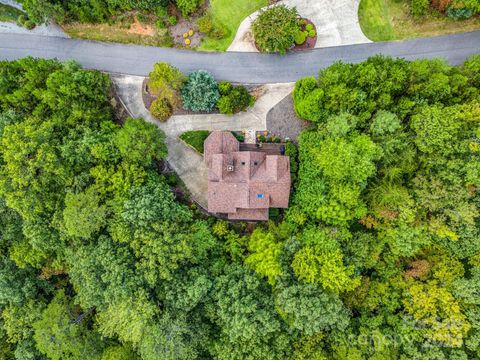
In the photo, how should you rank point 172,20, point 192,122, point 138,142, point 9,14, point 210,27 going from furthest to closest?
point 9,14, point 192,122, point 172,20, point 210,27, point 138,142

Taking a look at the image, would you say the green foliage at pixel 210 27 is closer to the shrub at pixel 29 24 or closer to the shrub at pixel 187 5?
the shrub at pixel 187 5

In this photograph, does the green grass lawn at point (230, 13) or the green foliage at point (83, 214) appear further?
the green grass lawn at point (230, 13)

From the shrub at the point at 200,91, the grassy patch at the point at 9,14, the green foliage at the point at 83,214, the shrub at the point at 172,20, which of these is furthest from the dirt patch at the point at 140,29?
the green foliage at the point at 83,214

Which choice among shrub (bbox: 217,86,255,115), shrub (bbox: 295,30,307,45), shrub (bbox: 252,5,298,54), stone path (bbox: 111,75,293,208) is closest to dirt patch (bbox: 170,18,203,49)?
stone path (bbox: 111,75,293,208)

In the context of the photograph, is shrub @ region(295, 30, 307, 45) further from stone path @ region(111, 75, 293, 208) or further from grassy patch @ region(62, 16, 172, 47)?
grassy patch @ region(62, 16, 172, 47)

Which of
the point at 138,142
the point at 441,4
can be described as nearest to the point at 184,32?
the point at 138,142

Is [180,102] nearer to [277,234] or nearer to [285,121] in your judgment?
[285,121]
